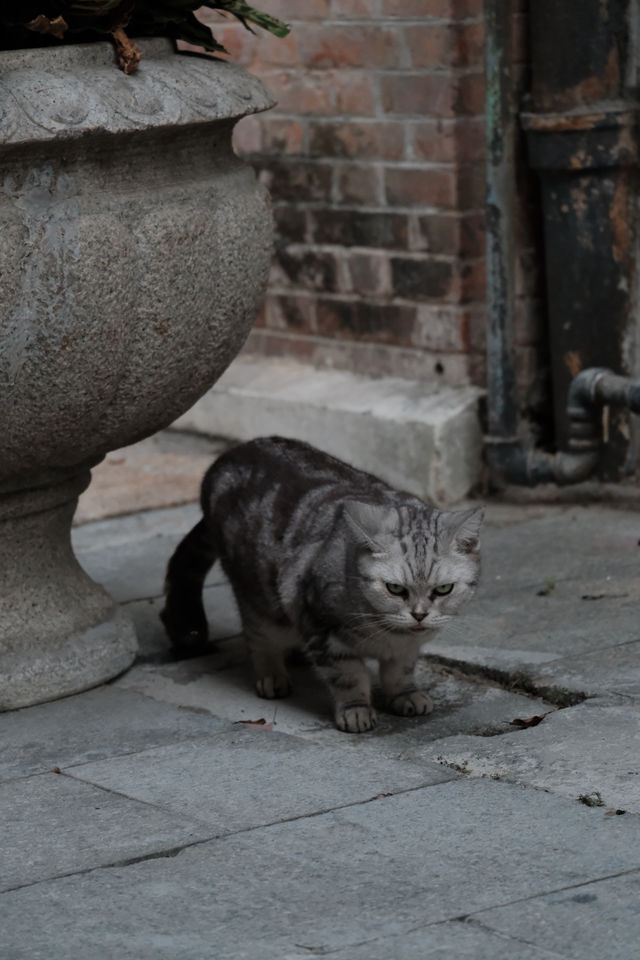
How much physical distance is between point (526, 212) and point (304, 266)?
94 centimetres

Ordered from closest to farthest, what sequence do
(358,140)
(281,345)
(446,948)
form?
1. (446,948)
2. (358,140)
3. (281,345)

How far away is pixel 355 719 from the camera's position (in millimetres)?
3381

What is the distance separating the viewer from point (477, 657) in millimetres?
3744

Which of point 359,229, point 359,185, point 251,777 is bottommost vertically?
point 251,777

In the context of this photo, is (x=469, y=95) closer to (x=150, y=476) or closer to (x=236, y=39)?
(x=236, y=39)

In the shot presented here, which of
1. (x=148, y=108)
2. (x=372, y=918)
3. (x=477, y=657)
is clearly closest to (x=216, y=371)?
(x=148, y=108)

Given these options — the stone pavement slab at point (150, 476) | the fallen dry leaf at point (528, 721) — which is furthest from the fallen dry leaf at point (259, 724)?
the stone pavement slab at point (150, 476)

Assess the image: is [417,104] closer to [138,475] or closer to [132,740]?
[138,475]

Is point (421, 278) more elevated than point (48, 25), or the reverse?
point (48, 25)

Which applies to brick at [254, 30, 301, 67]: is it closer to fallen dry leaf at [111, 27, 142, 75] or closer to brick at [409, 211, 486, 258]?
brick at [409, 211, 486, 258]

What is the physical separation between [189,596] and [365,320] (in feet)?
5.95

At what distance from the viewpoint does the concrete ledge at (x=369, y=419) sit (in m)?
5.13

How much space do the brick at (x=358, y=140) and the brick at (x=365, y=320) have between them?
498mm

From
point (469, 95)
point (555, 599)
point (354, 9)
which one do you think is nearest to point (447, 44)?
point (469, 95)
